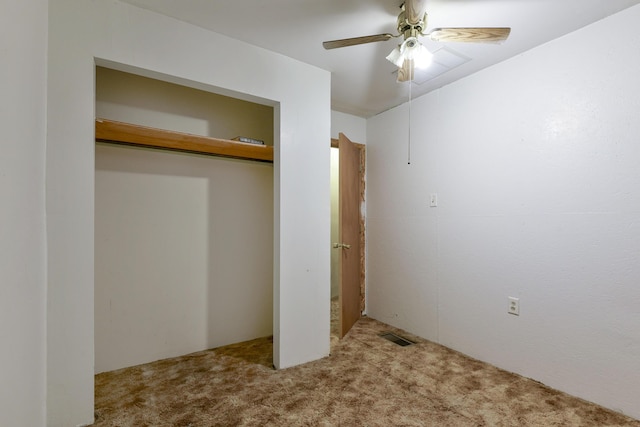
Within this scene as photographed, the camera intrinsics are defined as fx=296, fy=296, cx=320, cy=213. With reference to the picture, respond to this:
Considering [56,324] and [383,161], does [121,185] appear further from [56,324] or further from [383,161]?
[383,161]

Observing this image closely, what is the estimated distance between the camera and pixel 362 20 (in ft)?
6.15

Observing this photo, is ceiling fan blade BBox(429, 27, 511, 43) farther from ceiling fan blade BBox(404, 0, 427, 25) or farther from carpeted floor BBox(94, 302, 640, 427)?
carpeted floor BBox(94, 302, 640, 427)

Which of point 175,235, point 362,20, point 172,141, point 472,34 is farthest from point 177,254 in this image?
point 472,34

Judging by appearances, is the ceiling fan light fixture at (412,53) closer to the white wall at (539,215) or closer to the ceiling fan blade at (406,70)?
the ceiling fan blade at (406,70)

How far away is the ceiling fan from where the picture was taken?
1569 millimetres

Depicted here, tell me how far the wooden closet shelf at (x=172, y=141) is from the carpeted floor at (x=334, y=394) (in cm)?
167

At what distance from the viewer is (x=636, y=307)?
1.73m

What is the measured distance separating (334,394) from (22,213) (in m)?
1.88

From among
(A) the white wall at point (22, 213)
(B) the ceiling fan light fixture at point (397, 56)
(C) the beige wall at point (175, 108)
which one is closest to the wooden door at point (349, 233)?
(C) the beige wall at point (175, 108)

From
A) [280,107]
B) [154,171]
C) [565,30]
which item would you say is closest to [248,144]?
[280,107]

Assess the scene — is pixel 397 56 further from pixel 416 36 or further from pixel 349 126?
pixel 349 126

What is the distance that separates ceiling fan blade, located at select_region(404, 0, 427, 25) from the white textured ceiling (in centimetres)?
15

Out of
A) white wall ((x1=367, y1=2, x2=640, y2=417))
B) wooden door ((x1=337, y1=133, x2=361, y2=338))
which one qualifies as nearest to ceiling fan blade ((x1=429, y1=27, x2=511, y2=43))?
white wall ((x1=367, y1=2, x2=640, y2=417))

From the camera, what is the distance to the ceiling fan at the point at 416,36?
157 centimetres
